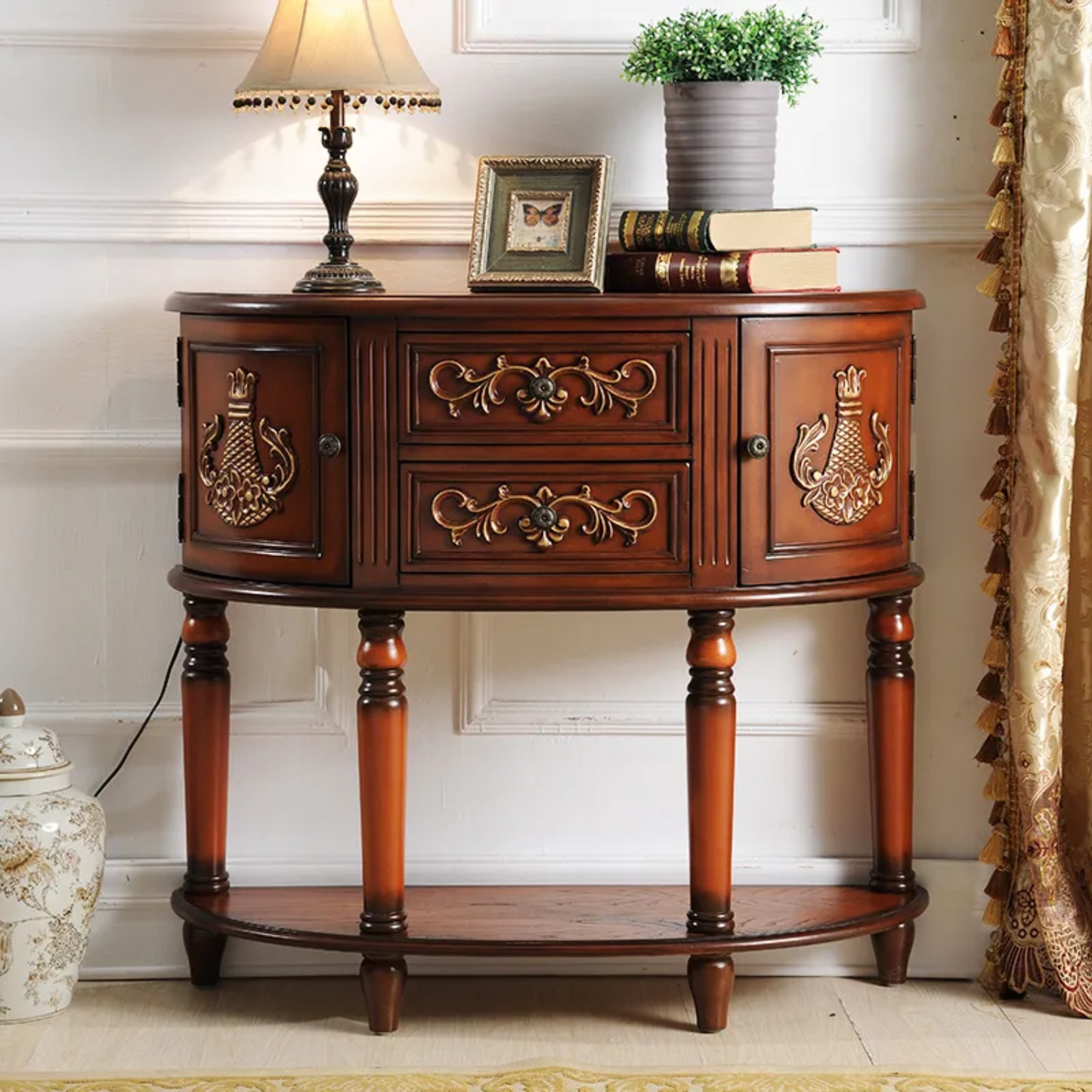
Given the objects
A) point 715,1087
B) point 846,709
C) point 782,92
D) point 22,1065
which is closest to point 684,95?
point 782,92

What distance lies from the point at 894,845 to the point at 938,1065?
0.34 meters

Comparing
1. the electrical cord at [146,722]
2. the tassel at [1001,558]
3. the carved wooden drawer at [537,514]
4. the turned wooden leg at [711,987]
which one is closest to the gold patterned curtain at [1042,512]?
the tassel at [1001,558]

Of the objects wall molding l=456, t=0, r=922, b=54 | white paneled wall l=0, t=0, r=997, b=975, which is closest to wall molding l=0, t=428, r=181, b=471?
white paneled wall l=0, t=0, r=997, b=975

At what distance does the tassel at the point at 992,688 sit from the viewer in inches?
98.9

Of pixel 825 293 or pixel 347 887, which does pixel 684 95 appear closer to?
pixel 825 293

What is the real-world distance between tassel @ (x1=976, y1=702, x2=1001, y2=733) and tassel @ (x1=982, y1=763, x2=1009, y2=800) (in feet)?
0.18

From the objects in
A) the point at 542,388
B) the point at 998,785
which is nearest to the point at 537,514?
the point at 542,388

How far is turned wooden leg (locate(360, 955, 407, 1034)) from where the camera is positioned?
7.67 feet

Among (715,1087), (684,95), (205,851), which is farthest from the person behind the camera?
(205,851)

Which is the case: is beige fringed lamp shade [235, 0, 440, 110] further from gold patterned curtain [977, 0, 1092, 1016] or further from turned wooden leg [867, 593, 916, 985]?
turned wooden leg [867, 593, 916, 985]

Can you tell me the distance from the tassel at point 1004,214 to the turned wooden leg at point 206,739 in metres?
1.20

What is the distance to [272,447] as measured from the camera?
87.4 inches

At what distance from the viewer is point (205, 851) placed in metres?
2.49

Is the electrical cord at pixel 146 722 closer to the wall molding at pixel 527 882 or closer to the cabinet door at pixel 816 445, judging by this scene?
the wall molding at pixel 527 882
